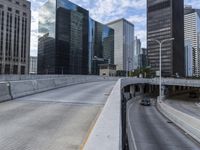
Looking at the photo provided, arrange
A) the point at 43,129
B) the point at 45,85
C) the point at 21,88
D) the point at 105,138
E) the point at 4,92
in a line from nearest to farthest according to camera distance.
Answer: the point at 105,138 → the point at 43,129 → the point at 4,92 → the point at 21,88 → the point at 45,85

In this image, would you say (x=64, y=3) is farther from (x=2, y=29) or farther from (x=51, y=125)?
(x=51, y=125)

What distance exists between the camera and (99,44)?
5797 inches

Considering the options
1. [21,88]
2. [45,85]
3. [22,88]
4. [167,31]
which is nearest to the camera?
[21,88]

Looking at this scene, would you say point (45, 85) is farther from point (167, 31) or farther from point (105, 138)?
point (167, 31)

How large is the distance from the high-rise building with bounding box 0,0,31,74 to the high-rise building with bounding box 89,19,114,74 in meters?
41.0

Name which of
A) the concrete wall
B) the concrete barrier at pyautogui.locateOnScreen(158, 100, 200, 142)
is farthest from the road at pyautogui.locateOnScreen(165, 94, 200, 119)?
the concrete wall

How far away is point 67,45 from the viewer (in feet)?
380

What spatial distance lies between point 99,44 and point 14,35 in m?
59.1

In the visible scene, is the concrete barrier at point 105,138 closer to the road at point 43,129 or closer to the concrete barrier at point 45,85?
the road at point 43,129

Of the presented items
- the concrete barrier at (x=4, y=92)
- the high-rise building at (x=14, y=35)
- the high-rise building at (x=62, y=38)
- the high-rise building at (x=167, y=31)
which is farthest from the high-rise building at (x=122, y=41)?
the concrete barrier at (x=4, y=92)

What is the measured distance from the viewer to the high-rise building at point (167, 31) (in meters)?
140

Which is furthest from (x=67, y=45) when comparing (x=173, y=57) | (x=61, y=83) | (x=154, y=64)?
(x=61, y=83)

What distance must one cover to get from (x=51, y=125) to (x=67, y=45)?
11098 cm

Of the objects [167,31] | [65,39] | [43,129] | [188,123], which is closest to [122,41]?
[167,31]
